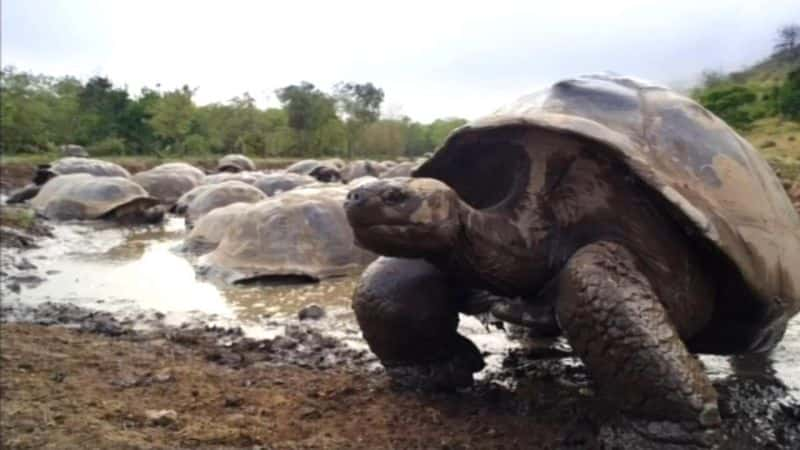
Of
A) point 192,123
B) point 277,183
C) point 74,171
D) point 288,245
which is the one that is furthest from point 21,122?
point 288,245

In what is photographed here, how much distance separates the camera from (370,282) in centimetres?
271

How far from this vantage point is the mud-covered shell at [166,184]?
16406mm

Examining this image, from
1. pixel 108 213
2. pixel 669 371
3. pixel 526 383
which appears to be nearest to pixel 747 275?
pixel 669 371

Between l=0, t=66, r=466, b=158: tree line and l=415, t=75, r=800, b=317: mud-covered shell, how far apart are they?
1413 inches

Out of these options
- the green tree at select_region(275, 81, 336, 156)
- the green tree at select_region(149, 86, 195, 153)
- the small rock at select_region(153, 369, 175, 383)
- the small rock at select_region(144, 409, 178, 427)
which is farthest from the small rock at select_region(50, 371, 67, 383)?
the green tree at select_region(275, 81, 336, 156)

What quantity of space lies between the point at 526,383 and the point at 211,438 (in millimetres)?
1259

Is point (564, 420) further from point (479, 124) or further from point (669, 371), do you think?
point (479, 124)

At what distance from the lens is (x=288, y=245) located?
6180 mm

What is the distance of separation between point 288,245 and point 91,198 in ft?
23.8

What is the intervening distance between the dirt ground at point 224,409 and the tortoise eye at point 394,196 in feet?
2.44

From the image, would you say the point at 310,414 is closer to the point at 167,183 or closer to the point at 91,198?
the point at 91,198

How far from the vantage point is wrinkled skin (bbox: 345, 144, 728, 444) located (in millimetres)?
1999

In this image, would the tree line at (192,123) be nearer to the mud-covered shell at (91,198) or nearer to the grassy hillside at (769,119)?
the mud-covered shell at (91,198)

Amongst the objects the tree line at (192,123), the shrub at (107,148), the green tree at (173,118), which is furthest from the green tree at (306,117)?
the shrub at (107,148)
